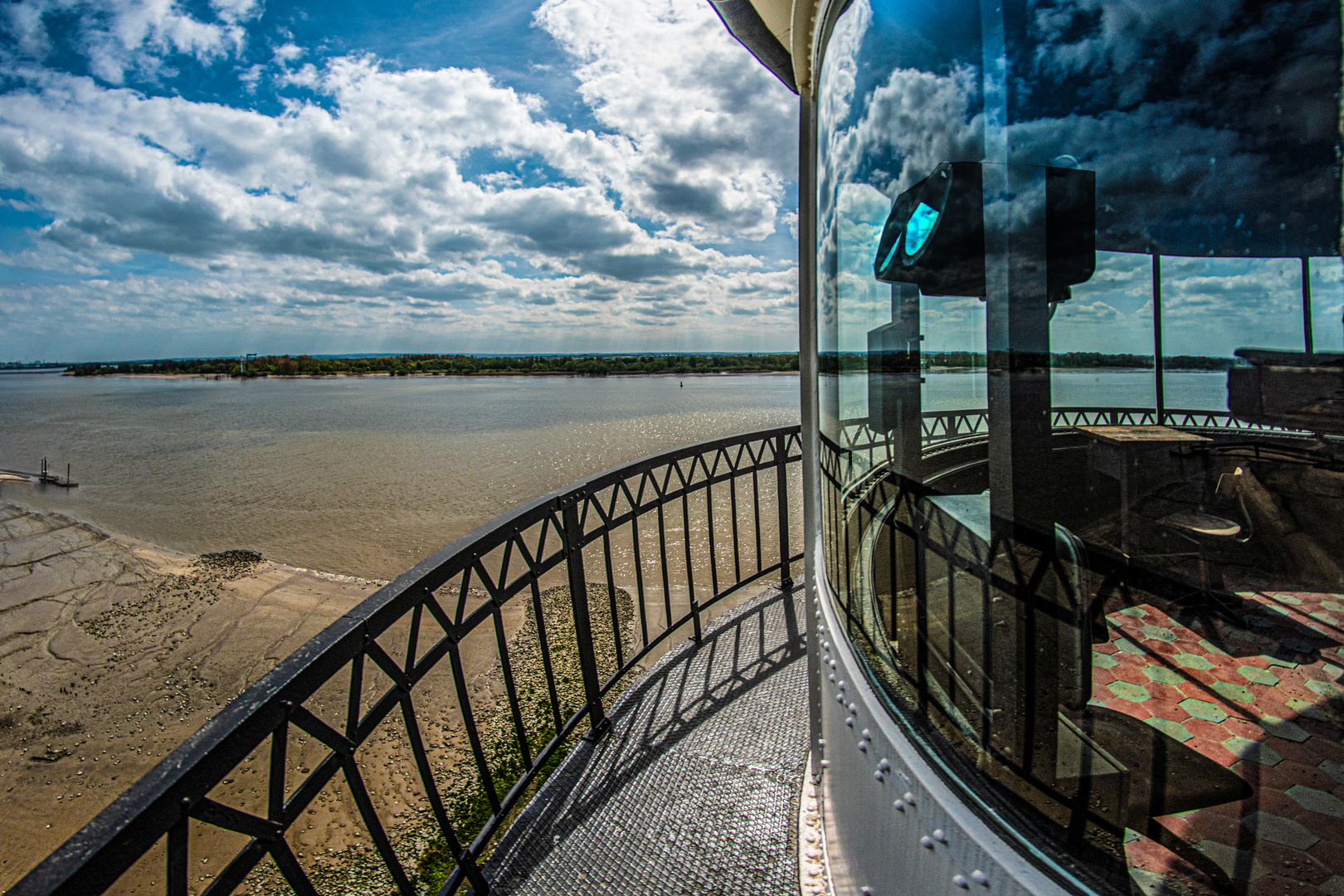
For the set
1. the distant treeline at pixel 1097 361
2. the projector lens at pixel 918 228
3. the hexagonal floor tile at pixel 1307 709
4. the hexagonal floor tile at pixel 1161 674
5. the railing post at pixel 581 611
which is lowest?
the railing post at pixel 581 611

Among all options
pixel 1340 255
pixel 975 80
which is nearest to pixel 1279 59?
pixel 1340 255

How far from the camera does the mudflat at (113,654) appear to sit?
506cm

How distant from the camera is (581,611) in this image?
10.5 ft

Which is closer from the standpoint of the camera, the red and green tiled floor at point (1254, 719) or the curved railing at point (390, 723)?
the red and green tiled floor at point (1254, 719)

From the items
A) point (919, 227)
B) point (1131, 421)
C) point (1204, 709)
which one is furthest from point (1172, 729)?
point (919, 227)

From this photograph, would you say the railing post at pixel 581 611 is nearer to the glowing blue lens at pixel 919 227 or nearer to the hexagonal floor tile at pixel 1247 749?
the glowing blue lens at pixel 919 227

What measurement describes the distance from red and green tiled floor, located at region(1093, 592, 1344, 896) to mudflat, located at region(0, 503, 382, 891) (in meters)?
6.21

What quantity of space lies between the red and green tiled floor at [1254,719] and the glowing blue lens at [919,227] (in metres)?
0.77

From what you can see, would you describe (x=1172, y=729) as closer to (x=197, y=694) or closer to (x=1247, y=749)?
(x=1247, y=749)

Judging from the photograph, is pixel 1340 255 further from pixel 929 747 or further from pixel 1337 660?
pixel 929 747

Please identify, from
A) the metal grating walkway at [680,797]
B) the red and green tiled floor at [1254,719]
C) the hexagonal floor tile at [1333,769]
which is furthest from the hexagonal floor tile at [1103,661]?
the metal grating walkway at [680,797]

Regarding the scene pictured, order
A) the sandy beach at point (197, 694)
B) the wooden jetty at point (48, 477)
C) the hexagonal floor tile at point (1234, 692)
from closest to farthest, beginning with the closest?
the hexagonal floor tile at point (1234, 692) → the sandy beach at point (197, 694) → the wooden jetty at point (48, 477)

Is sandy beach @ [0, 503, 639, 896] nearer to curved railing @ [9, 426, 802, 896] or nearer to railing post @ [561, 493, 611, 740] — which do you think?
curved railing @ [9, 426, 802, 896]

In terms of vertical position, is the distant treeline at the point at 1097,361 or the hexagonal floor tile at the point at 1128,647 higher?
the distant treeline at the point at 1097,361
